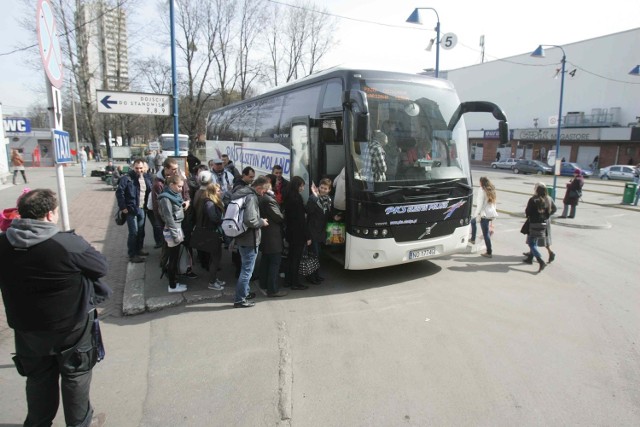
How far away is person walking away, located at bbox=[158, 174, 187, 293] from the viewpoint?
5562 mm

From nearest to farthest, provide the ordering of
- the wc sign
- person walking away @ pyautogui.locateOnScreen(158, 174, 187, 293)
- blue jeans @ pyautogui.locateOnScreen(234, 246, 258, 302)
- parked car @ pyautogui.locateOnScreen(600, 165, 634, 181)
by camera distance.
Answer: blue jeans @ pyautogui.locateOnScreen(234, 246, 258, 302) < person walking away @ pyautogui.locateOnScreen(158, 174, 187, 293) < the wc sign < parked car @ pyautogui.locateOnScreen(600, 165, 634, 181)

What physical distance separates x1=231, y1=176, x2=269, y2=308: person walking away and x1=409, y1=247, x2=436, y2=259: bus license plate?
2.45m

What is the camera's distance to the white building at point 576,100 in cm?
3912

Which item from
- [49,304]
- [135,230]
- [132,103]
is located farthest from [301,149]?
[132,103]

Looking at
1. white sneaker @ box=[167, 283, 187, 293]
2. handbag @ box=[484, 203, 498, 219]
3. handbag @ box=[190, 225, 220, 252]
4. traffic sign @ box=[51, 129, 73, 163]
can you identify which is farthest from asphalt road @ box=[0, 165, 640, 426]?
traffic sign @ box=[51, 129, 73, 163]

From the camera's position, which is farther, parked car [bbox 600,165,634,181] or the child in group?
parked car [bbox 600,165,634,181]

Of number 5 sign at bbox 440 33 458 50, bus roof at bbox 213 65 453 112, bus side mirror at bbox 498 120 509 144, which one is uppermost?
number 5 sign at bbox 440 33 458 50

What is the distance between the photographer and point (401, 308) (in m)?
5.52

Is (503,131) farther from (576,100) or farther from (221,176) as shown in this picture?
(576,100)

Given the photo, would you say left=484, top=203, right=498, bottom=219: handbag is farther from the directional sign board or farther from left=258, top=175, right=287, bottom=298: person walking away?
the directional sign board

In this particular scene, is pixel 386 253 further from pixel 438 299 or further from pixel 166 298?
pixel 166 298

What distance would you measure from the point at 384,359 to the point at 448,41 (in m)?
16.6

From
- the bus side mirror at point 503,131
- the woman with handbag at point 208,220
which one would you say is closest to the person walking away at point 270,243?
the woman with handbag at point 208,220

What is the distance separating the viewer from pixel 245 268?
17.8ft
